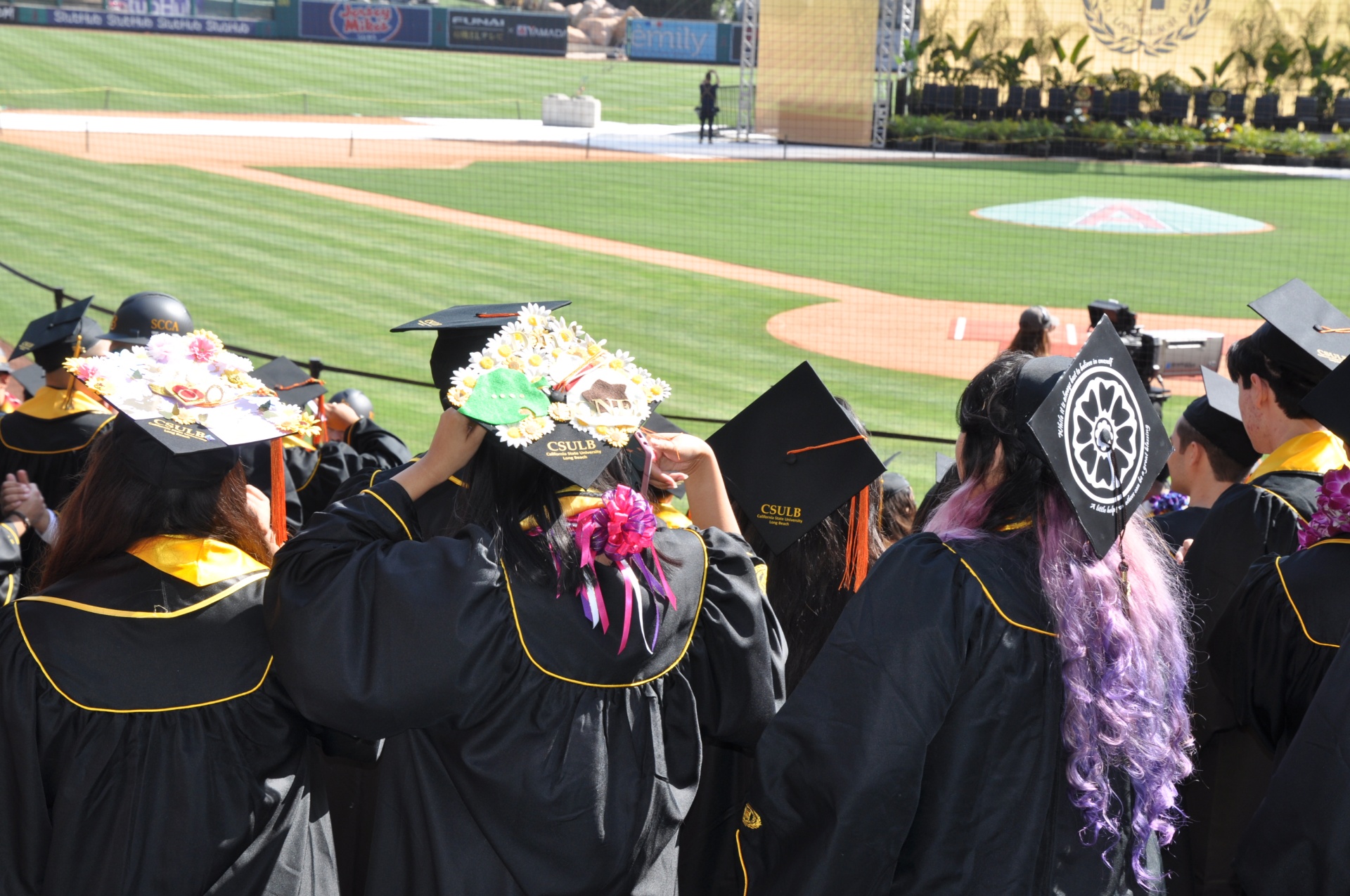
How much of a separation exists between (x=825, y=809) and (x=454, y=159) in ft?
99.0

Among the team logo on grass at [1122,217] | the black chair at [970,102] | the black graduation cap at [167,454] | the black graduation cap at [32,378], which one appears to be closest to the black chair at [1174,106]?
the black chair at [970,102]

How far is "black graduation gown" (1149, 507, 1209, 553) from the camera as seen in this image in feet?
12.8

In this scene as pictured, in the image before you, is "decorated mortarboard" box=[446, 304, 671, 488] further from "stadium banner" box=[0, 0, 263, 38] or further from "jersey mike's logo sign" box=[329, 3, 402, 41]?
"jersey mike's logo sign" box=[329, 3, 402, 41]

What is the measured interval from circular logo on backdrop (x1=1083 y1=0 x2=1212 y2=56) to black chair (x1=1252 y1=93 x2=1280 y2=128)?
305 centimetres

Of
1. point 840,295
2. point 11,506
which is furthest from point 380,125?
point 11,506

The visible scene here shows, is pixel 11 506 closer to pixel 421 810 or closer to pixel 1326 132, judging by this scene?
pixel 421 810

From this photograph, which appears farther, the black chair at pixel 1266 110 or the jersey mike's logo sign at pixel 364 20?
the jersey mike's logo sign at pixel 364 20

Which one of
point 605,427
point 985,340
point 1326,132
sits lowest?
point 985,340

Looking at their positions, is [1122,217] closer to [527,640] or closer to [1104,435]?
[1104,435]

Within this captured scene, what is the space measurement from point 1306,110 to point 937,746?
136ft

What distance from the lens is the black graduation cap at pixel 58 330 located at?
4914 millimetres

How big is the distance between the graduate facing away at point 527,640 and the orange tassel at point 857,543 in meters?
0.78

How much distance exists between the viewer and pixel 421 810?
2293mm

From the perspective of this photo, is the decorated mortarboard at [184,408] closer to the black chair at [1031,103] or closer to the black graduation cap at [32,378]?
the black graduation cap at [32,378]
